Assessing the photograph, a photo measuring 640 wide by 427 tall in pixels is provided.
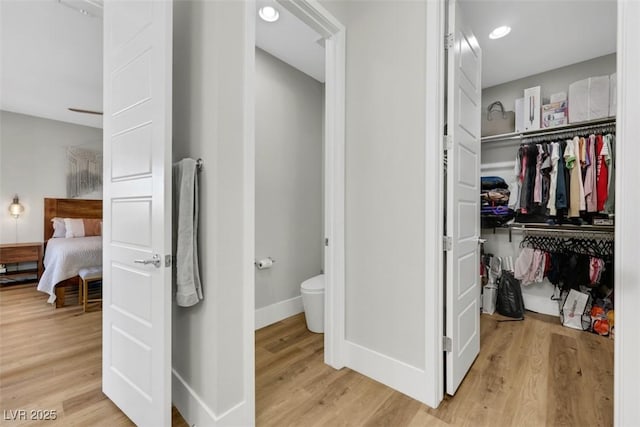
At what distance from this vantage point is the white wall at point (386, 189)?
1.70m

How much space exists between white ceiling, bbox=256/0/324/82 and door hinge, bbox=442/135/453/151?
4.97ft

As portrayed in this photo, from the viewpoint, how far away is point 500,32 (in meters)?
2.50

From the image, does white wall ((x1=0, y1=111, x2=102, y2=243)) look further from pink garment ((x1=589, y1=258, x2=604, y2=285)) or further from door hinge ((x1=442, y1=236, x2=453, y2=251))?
pink garment ((x1=589, y1=258, x2=604, y2=285))

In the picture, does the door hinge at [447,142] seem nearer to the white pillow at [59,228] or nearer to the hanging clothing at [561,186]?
the hanging clothing at [561,186]

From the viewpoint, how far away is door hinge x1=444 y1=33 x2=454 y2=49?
5.40 ft

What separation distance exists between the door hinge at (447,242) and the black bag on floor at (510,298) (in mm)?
1868

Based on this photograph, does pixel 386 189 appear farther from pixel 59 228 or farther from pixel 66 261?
pixel 59 228

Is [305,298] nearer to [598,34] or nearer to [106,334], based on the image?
[106,334]

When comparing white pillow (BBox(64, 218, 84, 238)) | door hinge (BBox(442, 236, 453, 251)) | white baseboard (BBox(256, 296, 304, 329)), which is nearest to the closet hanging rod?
door hinge (BBox(442, 236, 453, 251))

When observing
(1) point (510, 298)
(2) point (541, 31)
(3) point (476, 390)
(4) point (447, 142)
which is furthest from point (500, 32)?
(3) point (476, 390)

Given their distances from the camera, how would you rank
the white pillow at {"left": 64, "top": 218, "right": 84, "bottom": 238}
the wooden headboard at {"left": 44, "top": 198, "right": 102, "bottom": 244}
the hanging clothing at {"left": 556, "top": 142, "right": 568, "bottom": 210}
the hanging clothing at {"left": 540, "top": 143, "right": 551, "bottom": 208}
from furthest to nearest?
1. the wooden headboard at {"left": 44, "top": 198, "right": 102, "bottom": 244}
2. the white pillow at {"left": 64, "top": 218, "right": 84, "bottom": 238}
3. the hanging clothing at {"left": 540, "top": 143, "right": 551, "bottom": 208}
4. the hanging clothing at {"left": 556, "top": 142, "right": 568, "bottom": 210}

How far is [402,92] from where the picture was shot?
176 cm

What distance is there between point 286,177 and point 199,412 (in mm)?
2053

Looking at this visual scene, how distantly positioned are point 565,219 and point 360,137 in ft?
7.69
